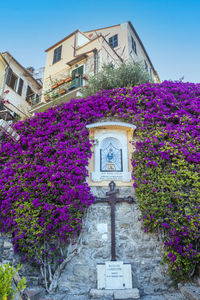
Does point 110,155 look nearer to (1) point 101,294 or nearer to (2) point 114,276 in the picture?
(2) point 114,276

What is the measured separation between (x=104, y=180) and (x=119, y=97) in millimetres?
2752

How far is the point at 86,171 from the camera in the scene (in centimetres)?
596

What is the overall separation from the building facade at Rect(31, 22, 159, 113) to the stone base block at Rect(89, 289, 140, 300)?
8.72 m

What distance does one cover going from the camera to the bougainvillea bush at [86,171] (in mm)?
5082

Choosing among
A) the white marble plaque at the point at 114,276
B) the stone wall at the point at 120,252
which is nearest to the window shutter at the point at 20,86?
the stone wall at the point at 120,252

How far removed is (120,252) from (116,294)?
0.99 m

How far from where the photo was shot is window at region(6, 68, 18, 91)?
45.6ft

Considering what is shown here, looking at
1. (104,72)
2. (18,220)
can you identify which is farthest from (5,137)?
(104,72)

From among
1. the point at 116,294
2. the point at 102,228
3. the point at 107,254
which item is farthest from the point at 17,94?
the point at 116,294

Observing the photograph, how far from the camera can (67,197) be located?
542 centimetres

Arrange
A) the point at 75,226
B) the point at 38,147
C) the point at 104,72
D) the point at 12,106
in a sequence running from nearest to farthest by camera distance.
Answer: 1. the point at 75,226
2. the point at 38,147
3. the point at 104,72
4. the point at 12,106

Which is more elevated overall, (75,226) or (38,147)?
(38,147)

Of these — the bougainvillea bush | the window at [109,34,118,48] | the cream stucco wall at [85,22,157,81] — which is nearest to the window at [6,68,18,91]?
the cream stucco wall at [85,22,157,81]

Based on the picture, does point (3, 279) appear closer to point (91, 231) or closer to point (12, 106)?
point (91, 231)
